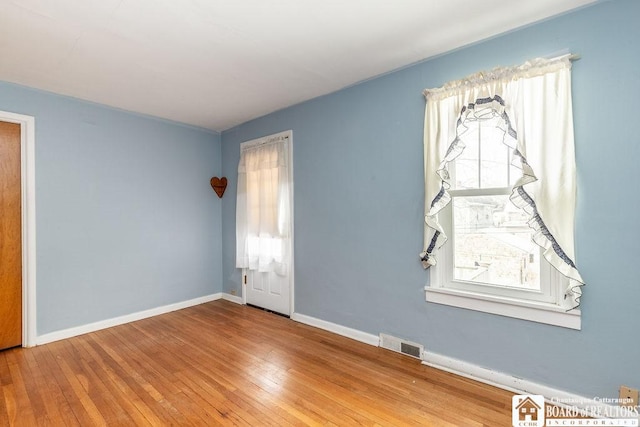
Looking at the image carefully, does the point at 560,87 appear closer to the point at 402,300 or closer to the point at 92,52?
the point at 402,300

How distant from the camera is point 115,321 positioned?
355cm

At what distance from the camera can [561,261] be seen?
76.6 inches

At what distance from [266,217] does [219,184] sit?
113 cm

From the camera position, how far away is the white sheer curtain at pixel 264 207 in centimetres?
375

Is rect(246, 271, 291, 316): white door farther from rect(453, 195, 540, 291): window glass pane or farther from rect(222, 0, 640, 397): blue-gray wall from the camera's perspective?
rect(453, 195, 540, 291): window glass pane

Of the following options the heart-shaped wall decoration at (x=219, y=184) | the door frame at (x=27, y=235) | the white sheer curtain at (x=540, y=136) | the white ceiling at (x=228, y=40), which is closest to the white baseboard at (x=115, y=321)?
the door frame at (x=27, y=235)

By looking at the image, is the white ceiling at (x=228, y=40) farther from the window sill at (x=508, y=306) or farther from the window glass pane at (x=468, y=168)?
the window sill at (x=508, y=306)

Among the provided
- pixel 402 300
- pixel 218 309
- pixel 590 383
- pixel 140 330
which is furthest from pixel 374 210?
pixel 140 330

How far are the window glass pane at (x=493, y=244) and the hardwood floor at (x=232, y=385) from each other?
2.62ft

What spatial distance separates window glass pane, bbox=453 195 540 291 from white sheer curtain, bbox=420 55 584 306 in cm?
17

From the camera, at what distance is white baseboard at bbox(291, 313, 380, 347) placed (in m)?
2.95

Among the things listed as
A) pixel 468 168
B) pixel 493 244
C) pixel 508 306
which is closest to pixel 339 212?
pixel 468 168

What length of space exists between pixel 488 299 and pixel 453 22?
2001 millimetres

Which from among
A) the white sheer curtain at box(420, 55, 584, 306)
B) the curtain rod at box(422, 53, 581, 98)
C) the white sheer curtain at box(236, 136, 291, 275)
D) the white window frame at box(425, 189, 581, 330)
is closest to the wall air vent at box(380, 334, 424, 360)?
the white window frame at box(425, 189, 581, 330)
